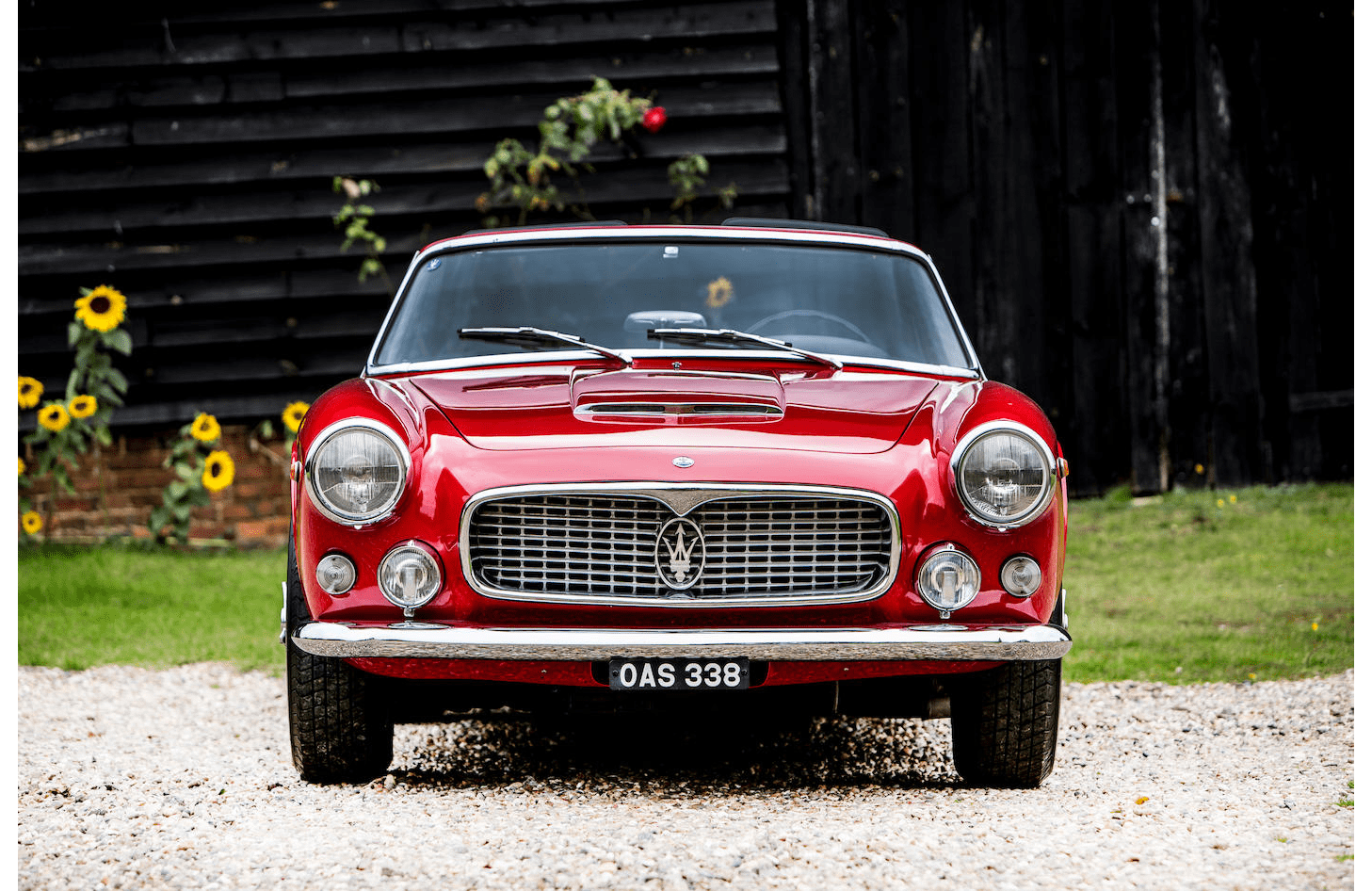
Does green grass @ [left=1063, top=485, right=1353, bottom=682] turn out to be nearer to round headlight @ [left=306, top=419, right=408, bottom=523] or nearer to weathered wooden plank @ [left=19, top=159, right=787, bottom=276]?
weathered wooden plank @ [left=19, top=159, right=787, bottom=276]

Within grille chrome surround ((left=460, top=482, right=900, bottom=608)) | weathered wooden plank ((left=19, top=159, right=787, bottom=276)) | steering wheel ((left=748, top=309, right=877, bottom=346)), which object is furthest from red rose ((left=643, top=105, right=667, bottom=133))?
grille chrome surround ((left=460, top=482, right=900, bottom=608))

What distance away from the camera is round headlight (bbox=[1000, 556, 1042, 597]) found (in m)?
3.01

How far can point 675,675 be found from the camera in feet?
9.59

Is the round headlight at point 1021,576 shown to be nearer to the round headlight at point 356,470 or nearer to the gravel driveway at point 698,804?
the gravel driveway at point 698,804

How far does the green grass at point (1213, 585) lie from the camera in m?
5.13

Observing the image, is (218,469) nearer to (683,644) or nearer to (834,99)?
(834,99)

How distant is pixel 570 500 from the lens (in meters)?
2.95

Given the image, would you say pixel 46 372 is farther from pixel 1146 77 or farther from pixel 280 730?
pixel 1146 77

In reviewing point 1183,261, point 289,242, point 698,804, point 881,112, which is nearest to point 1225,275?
point 1183,261

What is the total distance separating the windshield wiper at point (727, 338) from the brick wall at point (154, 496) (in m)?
5.08

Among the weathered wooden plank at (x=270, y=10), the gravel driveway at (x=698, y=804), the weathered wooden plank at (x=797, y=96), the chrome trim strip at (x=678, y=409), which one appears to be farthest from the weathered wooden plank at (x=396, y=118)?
the chrome trim strip at (x=678, y=409)

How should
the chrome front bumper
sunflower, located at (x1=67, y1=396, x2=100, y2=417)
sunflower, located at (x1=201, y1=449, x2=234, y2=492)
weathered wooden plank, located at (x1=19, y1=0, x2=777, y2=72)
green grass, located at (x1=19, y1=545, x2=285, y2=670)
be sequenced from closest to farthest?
the chrome front bumper
green grass, located at (x1=19, y1=545, x2=285, y2=670)
sunflower, located at (x1=67, y1=396, x2=100, y2=417)
sunflower, located at (x1=201, y1=449, x2=234, y2=492)
weathered wooden plank, located at (x1=19, y1=0, x2=777, y2=72)

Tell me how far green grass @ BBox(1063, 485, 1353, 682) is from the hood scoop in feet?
8.02

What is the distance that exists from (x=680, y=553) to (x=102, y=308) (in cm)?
585
